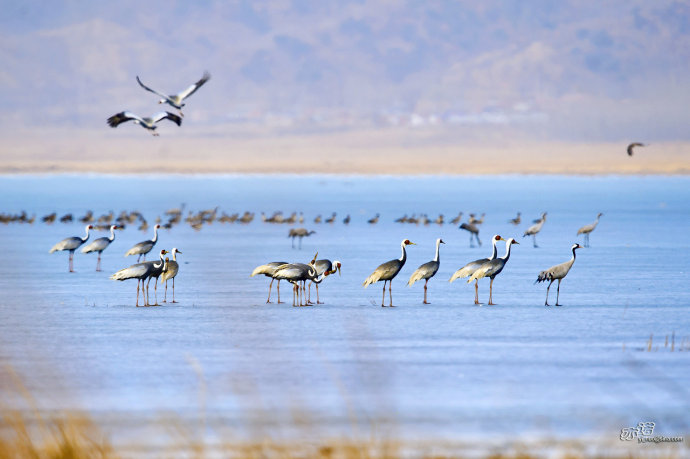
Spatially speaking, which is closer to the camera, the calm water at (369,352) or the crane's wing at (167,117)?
the calm water at (369,352)

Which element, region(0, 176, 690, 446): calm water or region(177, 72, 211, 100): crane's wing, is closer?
region(0, 176, 690, 446): calm water

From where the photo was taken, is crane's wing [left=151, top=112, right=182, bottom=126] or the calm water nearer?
the calm water

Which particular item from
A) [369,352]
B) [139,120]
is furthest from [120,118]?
[369,352]

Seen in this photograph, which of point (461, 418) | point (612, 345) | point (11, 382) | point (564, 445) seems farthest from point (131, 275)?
point (564, 445)

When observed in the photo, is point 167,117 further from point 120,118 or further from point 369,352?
point 369,352

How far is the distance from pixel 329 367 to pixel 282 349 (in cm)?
140

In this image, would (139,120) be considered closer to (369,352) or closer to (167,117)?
(167,117)

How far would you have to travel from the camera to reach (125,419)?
8.44 meters

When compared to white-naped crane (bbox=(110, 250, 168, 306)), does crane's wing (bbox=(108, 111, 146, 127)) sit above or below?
above

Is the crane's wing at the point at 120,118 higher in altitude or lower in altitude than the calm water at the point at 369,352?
higher

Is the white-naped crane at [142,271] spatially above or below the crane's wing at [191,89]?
below

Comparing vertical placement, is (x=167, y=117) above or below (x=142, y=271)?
above

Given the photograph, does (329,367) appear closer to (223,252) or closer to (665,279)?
(665,279)

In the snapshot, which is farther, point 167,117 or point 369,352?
point 167,117
